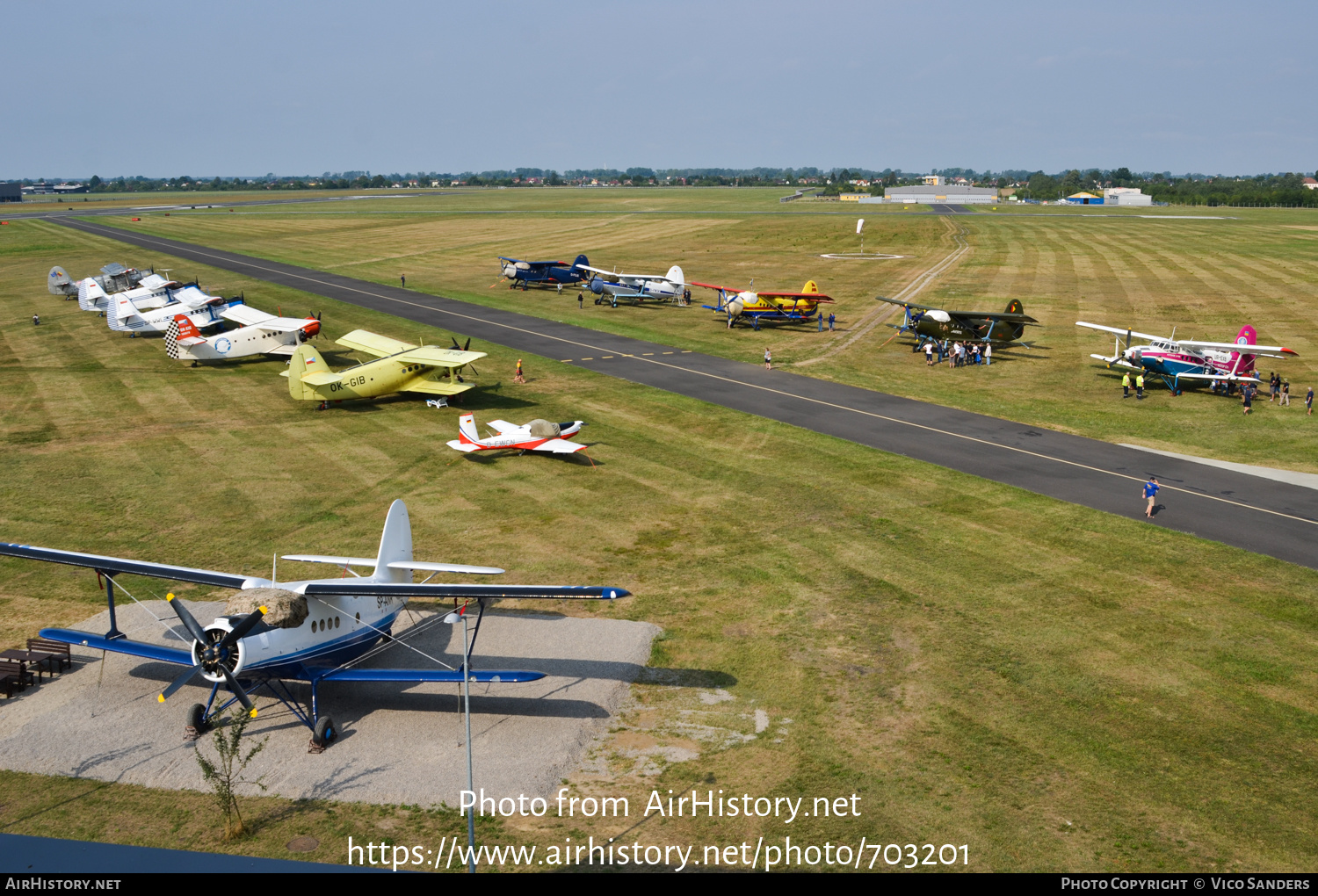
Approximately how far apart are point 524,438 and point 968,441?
1908 cm

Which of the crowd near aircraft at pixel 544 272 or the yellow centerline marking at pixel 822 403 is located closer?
the yellow centerline marking at pixel 822 403

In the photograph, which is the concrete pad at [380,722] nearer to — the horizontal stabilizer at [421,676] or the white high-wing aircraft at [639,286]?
the horizontal stabilizer at [421,676]

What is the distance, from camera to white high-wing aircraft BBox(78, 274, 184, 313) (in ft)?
205

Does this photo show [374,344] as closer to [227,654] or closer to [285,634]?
[285,634]

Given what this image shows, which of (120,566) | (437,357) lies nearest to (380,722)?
(120,566)

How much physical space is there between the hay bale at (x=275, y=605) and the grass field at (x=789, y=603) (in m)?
3.29

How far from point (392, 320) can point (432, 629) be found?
47070mm

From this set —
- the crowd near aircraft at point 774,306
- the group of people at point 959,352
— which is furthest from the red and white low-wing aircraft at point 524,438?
the crowd near aircraft at point 774,306

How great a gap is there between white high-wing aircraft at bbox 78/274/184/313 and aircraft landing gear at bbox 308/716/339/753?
55069mm

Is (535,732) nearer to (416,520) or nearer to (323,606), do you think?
(323,606)

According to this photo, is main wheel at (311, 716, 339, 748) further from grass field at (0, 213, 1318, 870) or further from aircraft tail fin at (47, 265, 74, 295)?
aircraft tail fin at (47, 265, 74, 295)

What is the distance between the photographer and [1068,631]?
2198 centimetres

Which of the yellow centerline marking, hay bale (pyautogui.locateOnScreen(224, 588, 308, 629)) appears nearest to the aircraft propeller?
hay bale (pyautogui.locateOnScreen(224, 588, 308, 629))

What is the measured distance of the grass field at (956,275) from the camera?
4444cm
